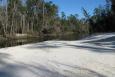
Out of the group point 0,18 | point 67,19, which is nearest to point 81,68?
point 0,18

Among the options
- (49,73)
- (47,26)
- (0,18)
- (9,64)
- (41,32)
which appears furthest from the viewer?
(47,26)

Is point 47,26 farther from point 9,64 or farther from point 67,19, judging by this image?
point 9,64

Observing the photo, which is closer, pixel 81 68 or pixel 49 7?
pixel 81 68

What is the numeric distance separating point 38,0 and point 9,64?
70.4 metres

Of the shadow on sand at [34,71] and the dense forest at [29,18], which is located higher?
the dense forest at [29,18]

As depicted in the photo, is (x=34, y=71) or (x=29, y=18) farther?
(x=29, y=18)

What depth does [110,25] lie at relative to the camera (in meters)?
39.3

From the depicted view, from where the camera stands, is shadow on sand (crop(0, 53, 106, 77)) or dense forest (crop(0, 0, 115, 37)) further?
dense forest (crop(0, 0, 115, 37))

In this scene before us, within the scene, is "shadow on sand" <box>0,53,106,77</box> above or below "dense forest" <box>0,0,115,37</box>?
below

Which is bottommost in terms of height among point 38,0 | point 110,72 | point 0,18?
point 110,72

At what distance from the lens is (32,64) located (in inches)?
355

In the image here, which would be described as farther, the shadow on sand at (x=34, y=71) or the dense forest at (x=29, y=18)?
the dense forest at (x=29, y=18)

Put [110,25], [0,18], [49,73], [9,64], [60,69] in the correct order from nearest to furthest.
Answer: [49,73] → [60,69] → [9,64] → [110,25] → [0,18]

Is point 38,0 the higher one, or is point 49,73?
point 38,0
